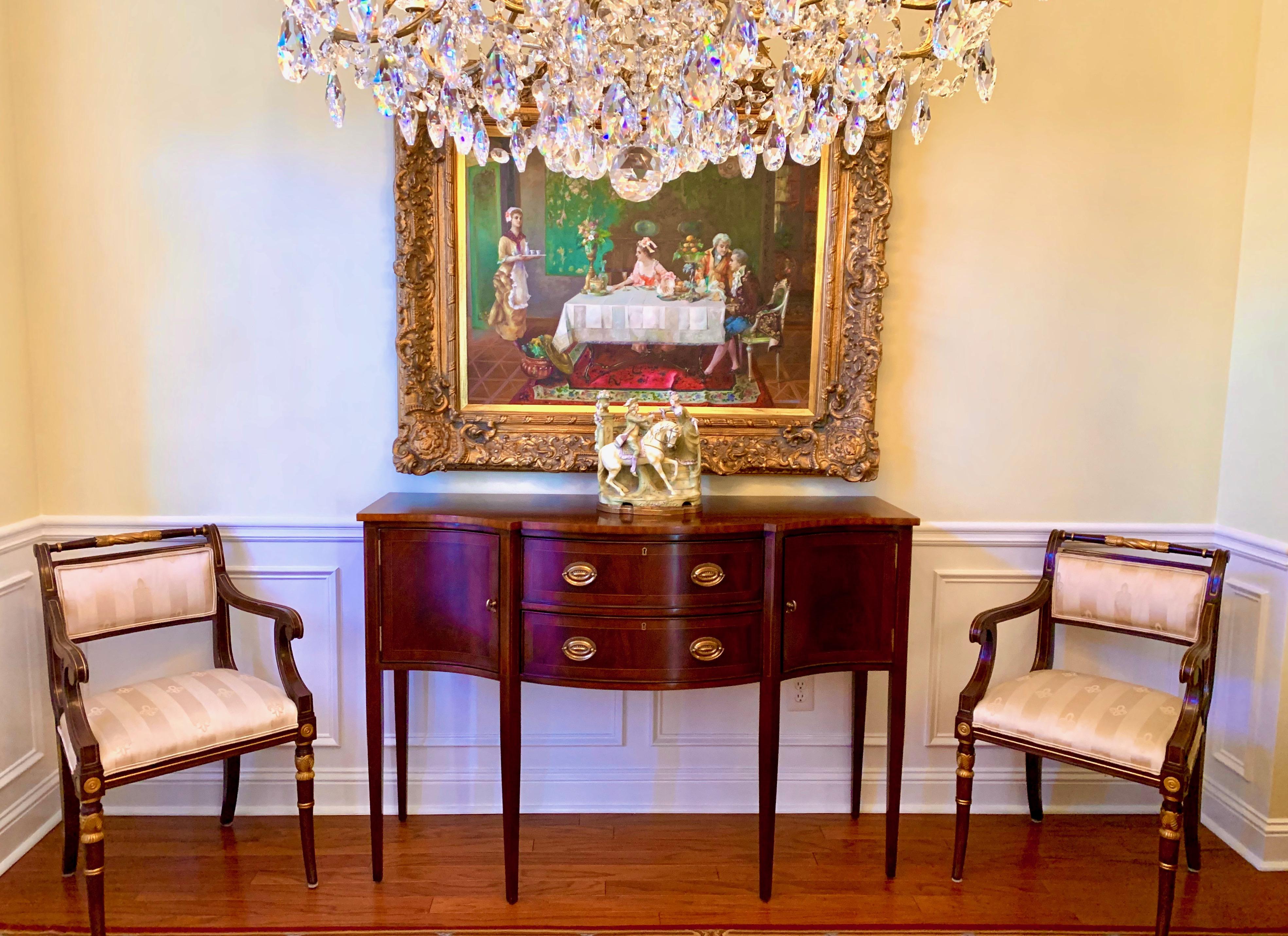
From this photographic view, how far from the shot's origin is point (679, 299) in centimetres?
300

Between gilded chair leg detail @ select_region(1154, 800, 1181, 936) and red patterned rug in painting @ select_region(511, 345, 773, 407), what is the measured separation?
5.56ft

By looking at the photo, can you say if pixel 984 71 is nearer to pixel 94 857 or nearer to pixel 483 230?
pixel 483 230

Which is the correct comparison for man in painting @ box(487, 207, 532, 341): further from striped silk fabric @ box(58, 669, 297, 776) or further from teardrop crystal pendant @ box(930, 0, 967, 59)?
teardrop crystal pendant @ box(930, 0, 967, 59)

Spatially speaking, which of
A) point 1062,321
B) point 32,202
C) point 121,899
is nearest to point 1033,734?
point 1062,321

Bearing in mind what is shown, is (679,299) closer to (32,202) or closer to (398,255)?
(398,255)

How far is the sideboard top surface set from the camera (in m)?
2.54

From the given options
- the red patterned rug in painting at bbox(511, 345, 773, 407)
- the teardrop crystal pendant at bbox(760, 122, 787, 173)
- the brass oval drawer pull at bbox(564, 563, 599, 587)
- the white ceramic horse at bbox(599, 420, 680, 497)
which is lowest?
the brass oval drawer pull at bbox(564, 563, 599, 587)

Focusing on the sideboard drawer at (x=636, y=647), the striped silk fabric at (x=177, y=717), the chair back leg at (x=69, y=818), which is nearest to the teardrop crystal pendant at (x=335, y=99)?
the sideboard drawer at (x=636, y=647)

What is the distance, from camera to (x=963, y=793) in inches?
108

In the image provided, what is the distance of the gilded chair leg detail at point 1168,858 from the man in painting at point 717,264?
2.01 metres

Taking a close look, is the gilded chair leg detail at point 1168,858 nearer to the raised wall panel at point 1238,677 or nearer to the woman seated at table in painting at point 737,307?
the raised wall panel at point 1238,677

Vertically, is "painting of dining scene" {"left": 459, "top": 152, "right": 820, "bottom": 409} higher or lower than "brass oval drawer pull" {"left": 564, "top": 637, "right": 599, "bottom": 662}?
higher

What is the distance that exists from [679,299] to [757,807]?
1874 millimetres

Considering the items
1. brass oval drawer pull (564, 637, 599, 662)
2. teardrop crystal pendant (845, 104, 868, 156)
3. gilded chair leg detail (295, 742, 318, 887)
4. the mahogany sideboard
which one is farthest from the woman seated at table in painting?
gilded chair leg detail (295, 742, 318, 887)
